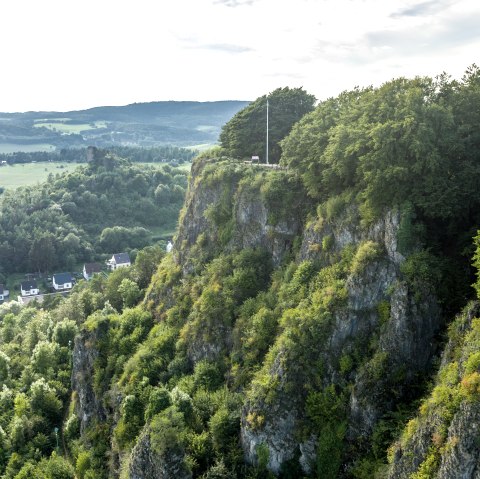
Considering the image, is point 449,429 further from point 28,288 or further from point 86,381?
point 28,288

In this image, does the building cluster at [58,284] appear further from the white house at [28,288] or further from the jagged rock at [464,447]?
the jagged rock at [464,447]

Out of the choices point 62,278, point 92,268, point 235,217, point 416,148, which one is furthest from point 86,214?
point 416,148

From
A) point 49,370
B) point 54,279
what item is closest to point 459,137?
point 49,370

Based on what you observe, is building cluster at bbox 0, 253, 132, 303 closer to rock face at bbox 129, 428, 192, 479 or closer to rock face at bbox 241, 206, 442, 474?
rock face at bbox 129, 428, 192, 479

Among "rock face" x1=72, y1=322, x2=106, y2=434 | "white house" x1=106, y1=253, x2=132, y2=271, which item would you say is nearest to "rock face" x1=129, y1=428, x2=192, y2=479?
"rock face" x1=72, y1=322, x2=106, y2=434

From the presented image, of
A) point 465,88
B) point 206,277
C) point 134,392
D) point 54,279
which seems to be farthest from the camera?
point 54,279

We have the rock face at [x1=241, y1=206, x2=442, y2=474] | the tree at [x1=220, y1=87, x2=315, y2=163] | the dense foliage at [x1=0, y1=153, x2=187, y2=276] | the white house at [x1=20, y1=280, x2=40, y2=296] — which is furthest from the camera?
the dense foliage at [x1=0, y1=153, x2=187, y2=276]

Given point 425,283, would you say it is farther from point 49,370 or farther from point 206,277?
point 49,370
